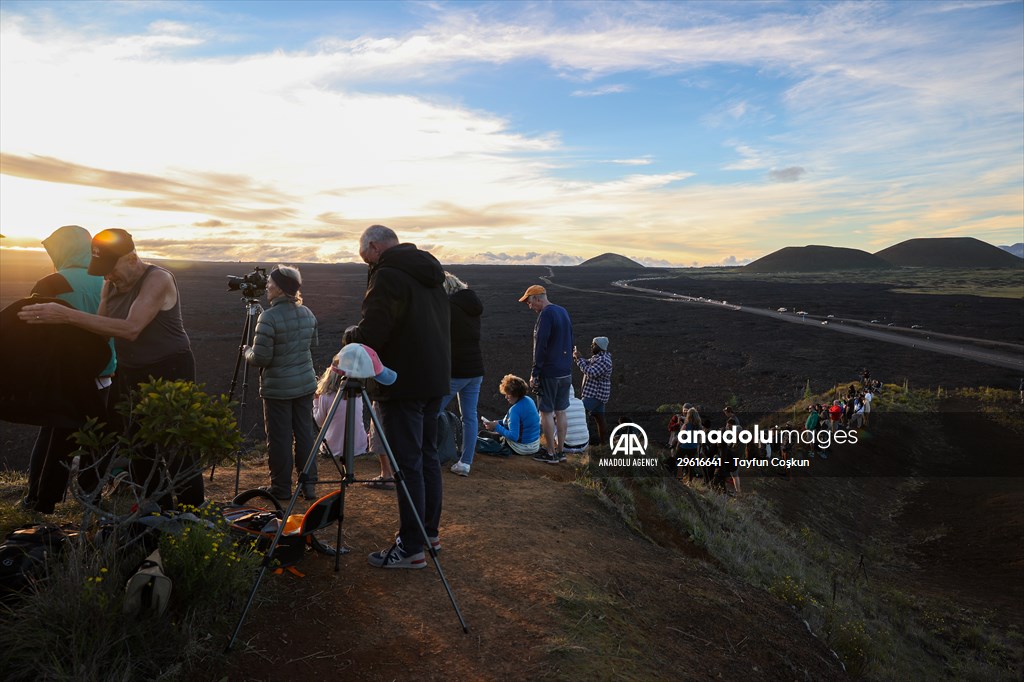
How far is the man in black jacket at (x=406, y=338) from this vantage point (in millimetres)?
3938

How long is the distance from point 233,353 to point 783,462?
28.1 m

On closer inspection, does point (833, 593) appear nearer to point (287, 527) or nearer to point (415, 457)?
point (415, 457)

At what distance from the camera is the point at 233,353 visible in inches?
1347

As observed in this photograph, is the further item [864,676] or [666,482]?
[666,482]

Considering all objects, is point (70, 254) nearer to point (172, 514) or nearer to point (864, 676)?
point (172, 514)

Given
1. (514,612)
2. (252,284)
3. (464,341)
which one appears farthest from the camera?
(464,341)

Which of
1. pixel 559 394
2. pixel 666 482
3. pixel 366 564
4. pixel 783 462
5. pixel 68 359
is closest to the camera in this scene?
pixel 68 359

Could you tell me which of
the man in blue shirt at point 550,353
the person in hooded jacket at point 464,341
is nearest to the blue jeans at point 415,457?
the person in hooded jacket at point 464,341

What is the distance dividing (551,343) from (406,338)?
386cm

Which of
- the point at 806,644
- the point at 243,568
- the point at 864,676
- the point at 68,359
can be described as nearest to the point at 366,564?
the point at 243,568

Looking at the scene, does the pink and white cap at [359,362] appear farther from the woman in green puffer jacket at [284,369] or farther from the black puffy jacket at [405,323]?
the woman in green puffer jacket at [284,369]

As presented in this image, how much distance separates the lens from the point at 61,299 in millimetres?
4293

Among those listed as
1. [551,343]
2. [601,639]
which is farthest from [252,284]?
[601,639]

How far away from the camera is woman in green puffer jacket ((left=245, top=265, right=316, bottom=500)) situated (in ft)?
16.9
